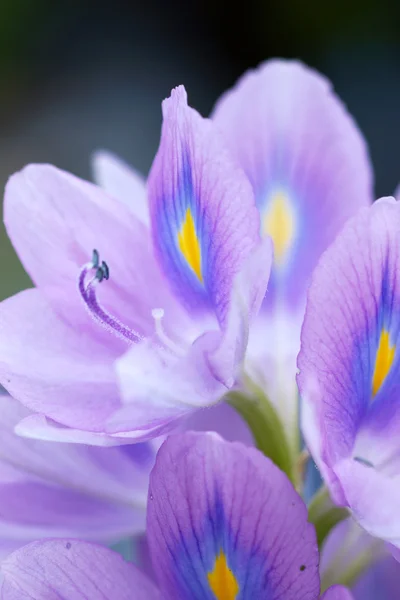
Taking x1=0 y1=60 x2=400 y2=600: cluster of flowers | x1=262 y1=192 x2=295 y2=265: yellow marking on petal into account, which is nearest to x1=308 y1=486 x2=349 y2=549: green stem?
x1=0 y1=60 x2=400 y2=600: cluster of flowers

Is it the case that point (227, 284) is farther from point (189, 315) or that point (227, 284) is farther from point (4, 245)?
point (4, 245)

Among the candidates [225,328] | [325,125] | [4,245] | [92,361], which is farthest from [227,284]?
[4,245]

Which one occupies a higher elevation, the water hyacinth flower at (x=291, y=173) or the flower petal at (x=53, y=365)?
the water hyacinth flower at (x=291, y=173)

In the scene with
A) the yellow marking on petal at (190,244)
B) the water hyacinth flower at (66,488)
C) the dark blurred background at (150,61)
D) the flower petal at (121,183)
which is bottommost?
the dark blurred background at (150,61)

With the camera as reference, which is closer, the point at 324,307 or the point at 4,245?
the point at 324,307

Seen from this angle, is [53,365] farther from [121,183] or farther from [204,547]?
[121,183]

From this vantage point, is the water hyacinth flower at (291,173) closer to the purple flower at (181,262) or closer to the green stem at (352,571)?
the purple flower at (181,262)

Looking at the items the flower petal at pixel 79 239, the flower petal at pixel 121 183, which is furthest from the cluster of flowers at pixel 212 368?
the flower petal at pixel 121 183
